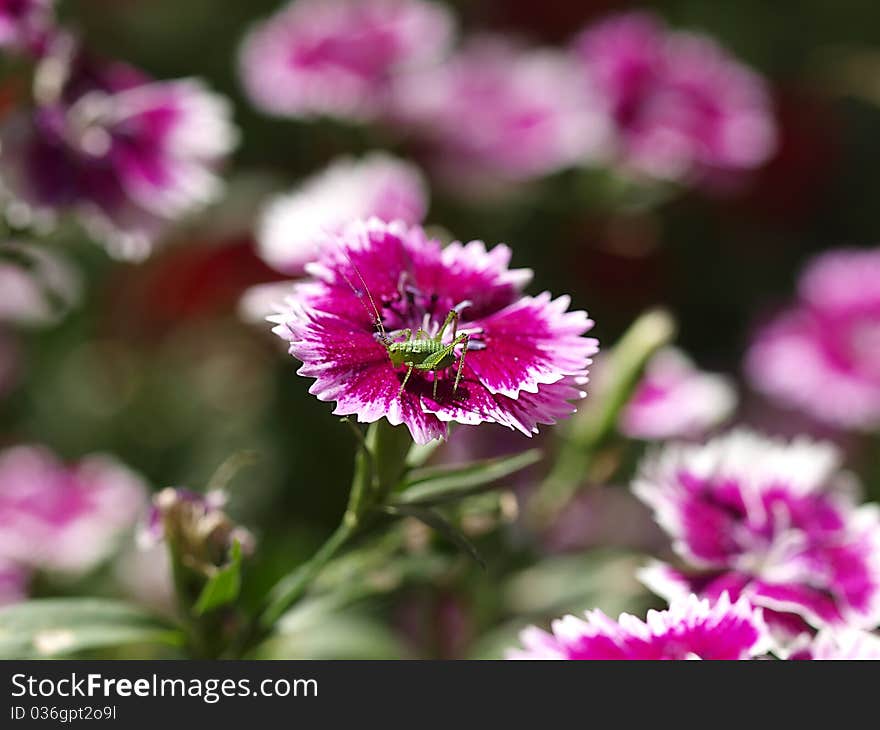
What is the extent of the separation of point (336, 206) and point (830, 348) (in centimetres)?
84

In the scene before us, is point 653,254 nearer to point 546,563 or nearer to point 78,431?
point 546,563

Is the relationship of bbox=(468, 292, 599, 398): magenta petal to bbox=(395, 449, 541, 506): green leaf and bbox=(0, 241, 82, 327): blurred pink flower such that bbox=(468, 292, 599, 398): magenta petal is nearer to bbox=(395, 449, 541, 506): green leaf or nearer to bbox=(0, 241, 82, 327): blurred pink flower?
bbox=(395, 449, 541, 506): green leaf

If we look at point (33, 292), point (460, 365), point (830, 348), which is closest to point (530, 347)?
point (460, 365)

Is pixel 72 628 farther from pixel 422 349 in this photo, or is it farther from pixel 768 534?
pixel 768 534

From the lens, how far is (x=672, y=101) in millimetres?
1906

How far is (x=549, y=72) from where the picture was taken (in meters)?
2.12

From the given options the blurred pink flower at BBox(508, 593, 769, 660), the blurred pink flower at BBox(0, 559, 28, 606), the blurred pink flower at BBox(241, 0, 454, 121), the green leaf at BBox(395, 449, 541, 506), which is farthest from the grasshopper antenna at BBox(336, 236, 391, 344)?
the blurred pink flower at BBox(241, 0, 454, 121)

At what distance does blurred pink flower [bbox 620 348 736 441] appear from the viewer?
1.38 m

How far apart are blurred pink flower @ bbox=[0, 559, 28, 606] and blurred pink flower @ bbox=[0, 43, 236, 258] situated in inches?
18.7

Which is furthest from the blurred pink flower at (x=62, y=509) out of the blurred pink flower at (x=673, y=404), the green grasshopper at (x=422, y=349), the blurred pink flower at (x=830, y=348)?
the blurred pink flower at (x=830, y=348)

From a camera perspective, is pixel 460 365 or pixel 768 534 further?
pixel 768 534

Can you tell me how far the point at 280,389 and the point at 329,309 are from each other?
3.42 ft
